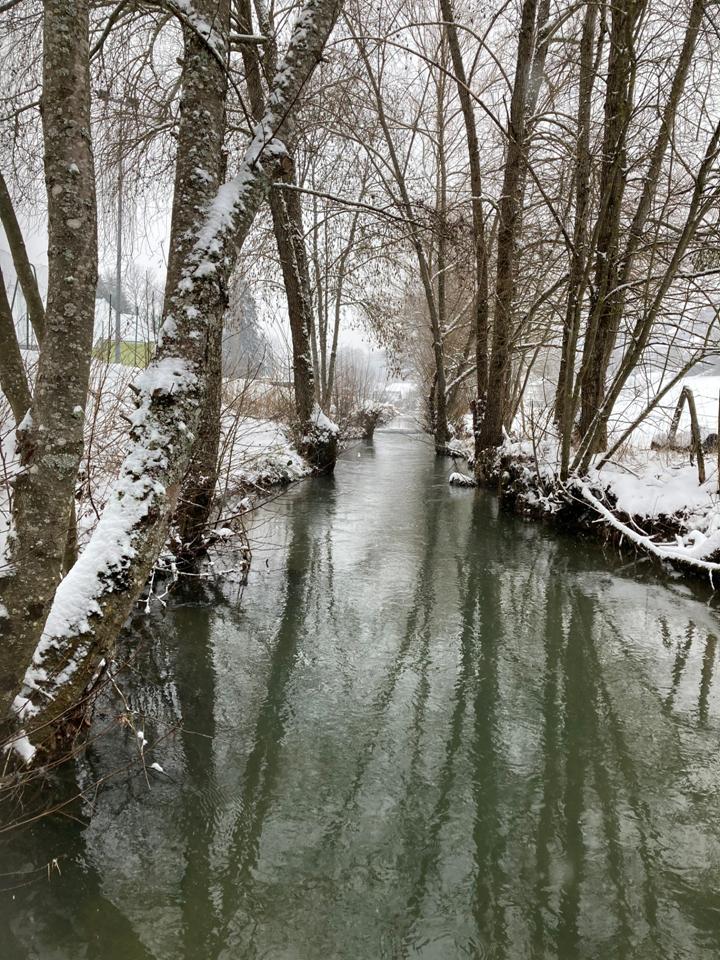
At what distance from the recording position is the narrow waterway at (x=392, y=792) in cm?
242

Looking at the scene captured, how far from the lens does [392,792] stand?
10.5 ft

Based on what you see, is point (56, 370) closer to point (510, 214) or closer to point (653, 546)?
point (653, 546)

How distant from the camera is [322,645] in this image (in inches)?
196

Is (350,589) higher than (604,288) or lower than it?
lower

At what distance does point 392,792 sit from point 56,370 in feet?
8.56

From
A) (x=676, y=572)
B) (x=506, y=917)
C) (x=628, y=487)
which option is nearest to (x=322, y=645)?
(x=506, y=917)

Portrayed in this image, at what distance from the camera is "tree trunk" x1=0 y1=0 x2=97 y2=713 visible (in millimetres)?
2664

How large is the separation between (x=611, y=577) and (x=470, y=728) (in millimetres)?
3904

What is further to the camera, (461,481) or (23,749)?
(461,481)

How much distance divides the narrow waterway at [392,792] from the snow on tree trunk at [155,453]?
2.26 ft

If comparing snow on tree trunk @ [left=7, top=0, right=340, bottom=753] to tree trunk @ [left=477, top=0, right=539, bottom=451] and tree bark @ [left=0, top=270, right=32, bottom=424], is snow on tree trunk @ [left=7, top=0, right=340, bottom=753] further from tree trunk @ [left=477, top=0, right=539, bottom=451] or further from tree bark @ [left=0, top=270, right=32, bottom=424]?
tree trunk @ [left=477, top=0, right=539, bottom=451]

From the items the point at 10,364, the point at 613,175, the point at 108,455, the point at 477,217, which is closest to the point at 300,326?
the point at 477,217

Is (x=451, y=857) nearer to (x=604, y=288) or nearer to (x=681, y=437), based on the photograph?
(x=604, y=288)

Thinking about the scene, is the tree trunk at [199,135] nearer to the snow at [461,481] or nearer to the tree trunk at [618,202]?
the tree trunk at [618,202]
